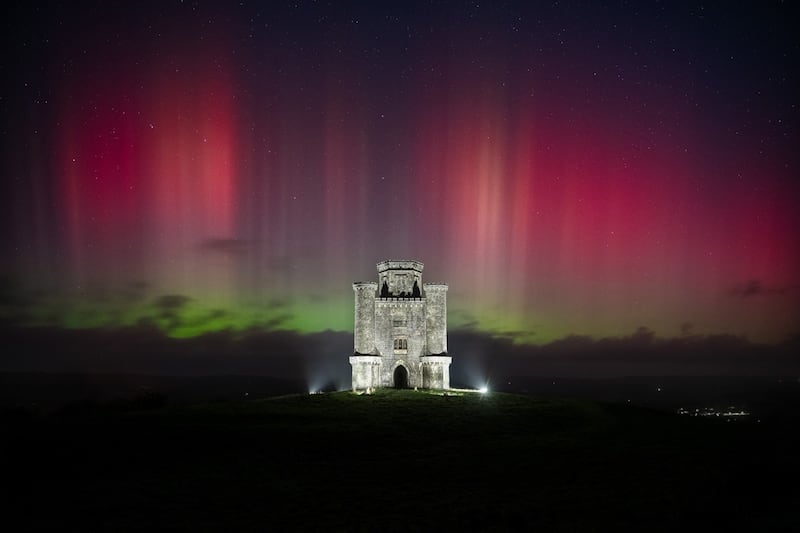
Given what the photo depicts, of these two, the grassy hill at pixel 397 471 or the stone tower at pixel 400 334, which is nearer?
the grassy hill at pixel 397 471

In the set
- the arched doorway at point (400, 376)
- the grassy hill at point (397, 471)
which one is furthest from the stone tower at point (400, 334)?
the grassy hill at point (397, 471)

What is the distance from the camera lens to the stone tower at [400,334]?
2141 inches

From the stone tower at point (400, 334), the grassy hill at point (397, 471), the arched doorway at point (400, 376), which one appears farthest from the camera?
the arched doorway at point (400, 376)

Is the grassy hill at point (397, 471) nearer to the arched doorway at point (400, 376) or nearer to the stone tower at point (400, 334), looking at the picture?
the stone tower at point (400, 334)

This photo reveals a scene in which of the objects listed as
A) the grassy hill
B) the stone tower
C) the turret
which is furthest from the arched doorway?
the grassy hill

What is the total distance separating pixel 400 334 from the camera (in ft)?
182

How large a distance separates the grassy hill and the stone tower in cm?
1482

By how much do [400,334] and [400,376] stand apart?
3.86 m

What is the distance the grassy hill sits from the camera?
19250mm

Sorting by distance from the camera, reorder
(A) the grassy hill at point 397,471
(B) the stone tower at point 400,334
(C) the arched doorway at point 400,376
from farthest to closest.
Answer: (C) the arched doorway at point 400,376
(B) the stone tower at point 400,334
(A) the grassy hill at point 397,471

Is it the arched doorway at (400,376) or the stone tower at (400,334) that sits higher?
the stone tower at (400,334)

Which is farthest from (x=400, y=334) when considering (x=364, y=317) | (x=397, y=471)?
(x=397, y=471)

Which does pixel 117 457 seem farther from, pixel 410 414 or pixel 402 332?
pixel 402 332

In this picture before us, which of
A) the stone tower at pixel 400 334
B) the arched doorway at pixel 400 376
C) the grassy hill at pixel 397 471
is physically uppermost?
the stone tower at pixel 400 334
